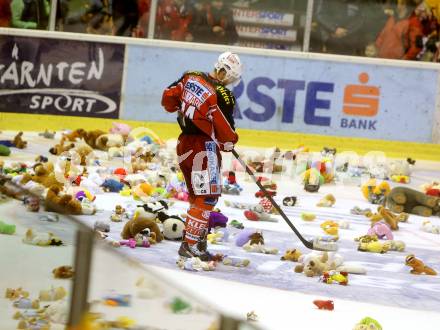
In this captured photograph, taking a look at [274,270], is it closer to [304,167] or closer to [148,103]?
[304,167]

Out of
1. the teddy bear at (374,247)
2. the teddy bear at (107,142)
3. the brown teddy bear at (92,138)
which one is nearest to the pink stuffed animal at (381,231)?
the teddy bear at (374,247)

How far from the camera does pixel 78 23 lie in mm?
14078

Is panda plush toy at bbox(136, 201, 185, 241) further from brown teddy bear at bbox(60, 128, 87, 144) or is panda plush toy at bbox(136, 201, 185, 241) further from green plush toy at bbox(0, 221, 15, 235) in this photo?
green plush toy at bbox(0, 221, 15, 235)

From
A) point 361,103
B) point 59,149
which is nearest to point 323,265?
point 59,149

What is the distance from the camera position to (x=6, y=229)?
3.90 m

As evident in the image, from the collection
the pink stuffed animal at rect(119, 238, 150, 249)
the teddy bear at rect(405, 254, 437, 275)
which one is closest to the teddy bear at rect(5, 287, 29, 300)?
the pink stuffed animal at rect(119, 238, 150, 249)

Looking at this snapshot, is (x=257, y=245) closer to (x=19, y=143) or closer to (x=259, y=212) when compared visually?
(x=259, y=212)

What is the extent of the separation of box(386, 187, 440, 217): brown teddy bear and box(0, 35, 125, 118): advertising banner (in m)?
4.39

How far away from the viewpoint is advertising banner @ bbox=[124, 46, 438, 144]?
14.0 metres

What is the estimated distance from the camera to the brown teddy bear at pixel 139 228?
8.13 metres

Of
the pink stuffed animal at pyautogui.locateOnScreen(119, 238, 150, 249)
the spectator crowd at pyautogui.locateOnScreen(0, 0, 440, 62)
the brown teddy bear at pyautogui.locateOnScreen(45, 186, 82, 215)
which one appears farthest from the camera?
the spectator crowd at pyautogui.locateOnScreen(0, 0, 440, 62)

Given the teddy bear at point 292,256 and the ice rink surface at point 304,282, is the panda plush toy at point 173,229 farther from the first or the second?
the teddy bear at point 292,256

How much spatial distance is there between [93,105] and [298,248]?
19.1 ft

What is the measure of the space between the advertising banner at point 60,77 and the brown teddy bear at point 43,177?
3.80m
